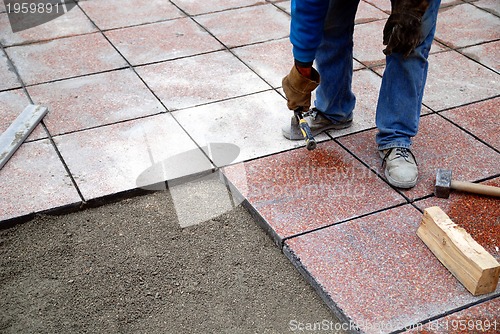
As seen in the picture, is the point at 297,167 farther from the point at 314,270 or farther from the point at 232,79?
the point at 232,79

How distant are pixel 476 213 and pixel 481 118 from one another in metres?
0.99

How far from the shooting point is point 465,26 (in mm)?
5000

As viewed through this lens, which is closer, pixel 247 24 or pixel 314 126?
pixel 314 126

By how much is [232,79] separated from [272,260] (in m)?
1.79

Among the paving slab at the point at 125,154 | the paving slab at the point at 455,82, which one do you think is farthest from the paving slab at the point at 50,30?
the paving slab at the point at 455,82

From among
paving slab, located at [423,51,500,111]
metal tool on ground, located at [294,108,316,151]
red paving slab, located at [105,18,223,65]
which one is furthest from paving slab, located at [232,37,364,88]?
metal tool on ground, located at [294,108,316,151]

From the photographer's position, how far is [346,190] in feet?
10.3

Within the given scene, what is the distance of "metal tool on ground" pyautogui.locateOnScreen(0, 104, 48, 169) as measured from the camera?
3.47 metres

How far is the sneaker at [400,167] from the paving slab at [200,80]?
1.24m

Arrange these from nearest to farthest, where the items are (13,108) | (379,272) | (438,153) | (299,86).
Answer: (379,272) → (299,86) → (438,153) → (13,108)

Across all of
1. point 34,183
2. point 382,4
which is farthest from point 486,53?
point 34,183

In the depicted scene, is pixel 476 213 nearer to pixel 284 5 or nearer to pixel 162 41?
pixel 162 41

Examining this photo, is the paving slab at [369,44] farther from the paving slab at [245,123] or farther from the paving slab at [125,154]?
the paving slab at [125,154]

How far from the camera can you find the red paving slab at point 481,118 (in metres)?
3.57
